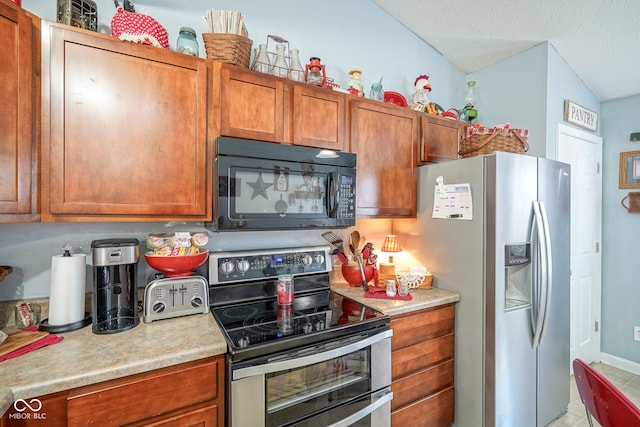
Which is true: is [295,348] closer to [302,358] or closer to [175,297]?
[302,358]

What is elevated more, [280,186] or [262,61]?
[262,61]

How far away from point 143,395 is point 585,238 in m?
3.47

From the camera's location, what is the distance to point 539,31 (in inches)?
84.7

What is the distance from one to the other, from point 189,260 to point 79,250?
53 cm

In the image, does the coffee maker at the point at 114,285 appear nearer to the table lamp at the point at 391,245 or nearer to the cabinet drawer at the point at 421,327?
the cabinet drawer at the point at 421,327

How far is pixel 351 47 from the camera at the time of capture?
2.21 meters

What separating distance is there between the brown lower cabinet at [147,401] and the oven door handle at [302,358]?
0.38ft

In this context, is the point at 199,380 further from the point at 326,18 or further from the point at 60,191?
the point at 326,18

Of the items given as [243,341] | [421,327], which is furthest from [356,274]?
[243,341]

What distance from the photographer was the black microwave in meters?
1.36

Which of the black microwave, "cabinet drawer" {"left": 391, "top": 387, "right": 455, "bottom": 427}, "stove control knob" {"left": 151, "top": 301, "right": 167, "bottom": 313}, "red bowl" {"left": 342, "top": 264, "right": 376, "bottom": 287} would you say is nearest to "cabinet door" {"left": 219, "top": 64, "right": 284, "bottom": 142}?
the black microwave

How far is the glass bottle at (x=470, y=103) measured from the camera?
97.9 inches

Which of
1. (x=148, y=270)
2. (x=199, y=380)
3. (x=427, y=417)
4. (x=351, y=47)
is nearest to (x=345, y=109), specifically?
(x=351, y=47)

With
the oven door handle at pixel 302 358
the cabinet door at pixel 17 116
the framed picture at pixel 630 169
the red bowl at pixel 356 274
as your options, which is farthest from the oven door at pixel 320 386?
the framed picture at pixel 630 169
